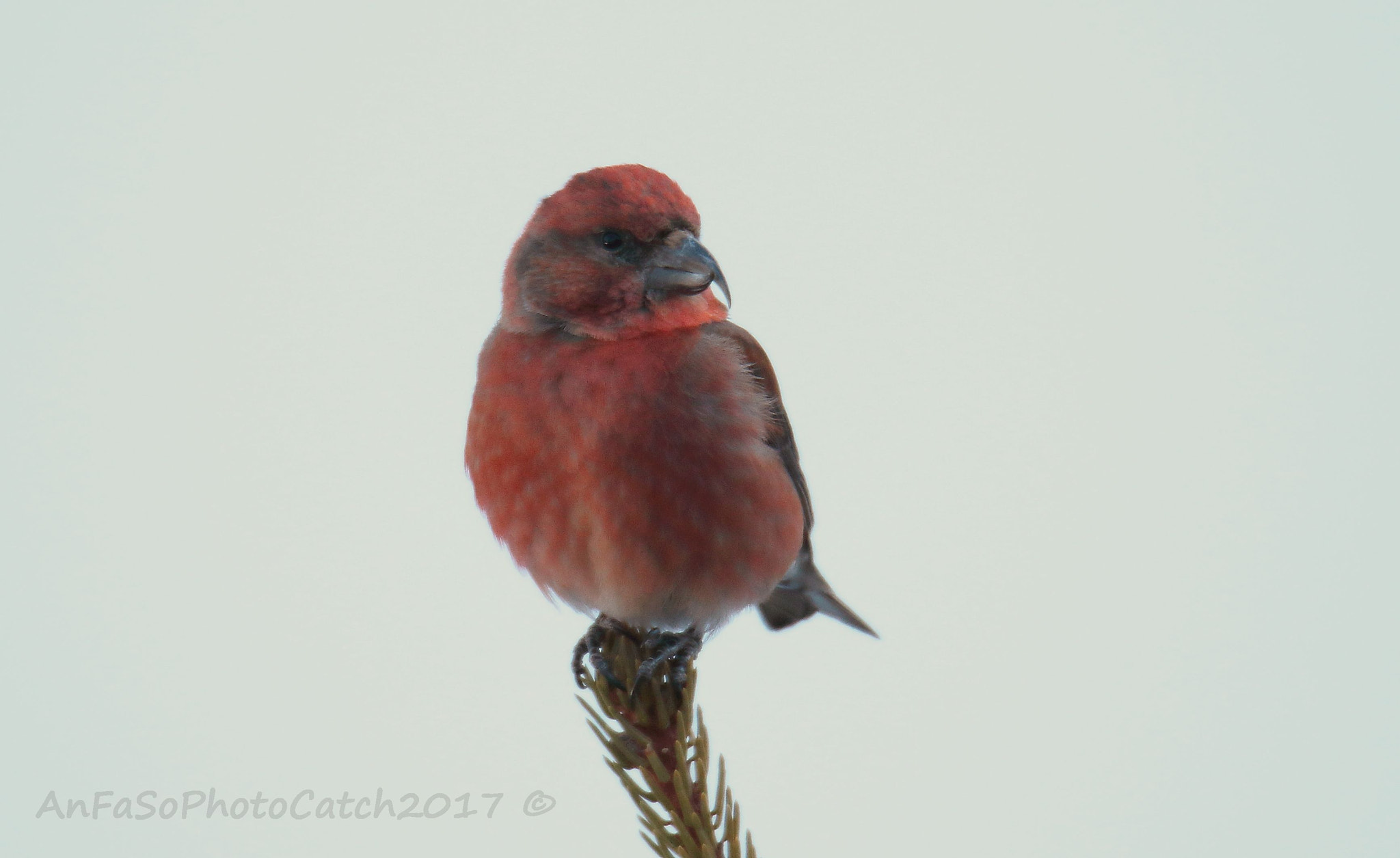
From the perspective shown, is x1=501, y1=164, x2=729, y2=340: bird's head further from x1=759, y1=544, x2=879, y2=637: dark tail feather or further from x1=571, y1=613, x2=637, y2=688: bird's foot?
x1=759, y1=544, x2=879, y2=637: dark tail feather

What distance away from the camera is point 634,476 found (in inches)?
131

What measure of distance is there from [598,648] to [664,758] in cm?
53

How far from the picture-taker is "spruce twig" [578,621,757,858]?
2678mm

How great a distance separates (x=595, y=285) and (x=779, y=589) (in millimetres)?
1582

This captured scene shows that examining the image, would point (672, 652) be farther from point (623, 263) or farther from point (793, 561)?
point (623, 263)

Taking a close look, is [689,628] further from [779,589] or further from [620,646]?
[779,589]

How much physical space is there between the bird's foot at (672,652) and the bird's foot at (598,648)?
57 mm

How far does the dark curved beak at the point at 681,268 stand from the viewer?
352 centimetres

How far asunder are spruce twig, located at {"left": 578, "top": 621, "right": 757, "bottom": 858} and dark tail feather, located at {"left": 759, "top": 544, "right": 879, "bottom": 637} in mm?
1318

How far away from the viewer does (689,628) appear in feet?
11.8

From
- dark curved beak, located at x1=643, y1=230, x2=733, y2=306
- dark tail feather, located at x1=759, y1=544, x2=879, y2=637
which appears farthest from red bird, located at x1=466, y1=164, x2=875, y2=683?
dark tail feather, located at x1=759, y1=544, x2=879, y2=637

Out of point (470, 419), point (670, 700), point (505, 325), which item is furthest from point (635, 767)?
point (505, 325)

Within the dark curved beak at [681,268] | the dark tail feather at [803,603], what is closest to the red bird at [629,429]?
the dark curved beak at [681,268]

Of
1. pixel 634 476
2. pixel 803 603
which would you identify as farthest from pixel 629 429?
pixel 803 603
